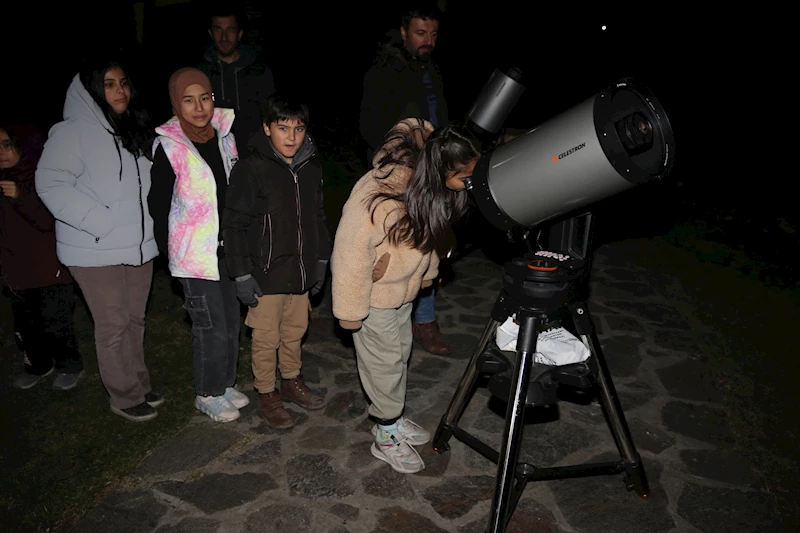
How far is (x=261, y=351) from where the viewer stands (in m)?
3.82

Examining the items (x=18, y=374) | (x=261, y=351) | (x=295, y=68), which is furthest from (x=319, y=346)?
(x=295, y=68)

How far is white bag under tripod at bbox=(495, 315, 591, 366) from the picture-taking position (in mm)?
2854

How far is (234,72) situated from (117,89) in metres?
1.36

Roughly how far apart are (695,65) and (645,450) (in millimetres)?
10310

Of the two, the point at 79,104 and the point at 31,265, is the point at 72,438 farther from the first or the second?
the point at 79,104

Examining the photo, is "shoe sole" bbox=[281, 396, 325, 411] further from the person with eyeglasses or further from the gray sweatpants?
the person with eyeglasses

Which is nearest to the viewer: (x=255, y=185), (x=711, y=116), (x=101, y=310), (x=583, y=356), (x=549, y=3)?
(x=583, y=356)

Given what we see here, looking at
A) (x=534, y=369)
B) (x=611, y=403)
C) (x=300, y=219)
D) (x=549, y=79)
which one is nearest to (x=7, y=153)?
(x=300, y=219)

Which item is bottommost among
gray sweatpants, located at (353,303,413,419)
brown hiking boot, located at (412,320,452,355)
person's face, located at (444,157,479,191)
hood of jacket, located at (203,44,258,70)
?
brown hiking boot, located at (412,320,452,355)

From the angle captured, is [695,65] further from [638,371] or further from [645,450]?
[645,450]

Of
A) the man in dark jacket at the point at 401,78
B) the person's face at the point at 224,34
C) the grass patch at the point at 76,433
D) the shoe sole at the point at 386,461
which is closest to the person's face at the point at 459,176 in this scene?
the man in dark jacket at the point at 401,78

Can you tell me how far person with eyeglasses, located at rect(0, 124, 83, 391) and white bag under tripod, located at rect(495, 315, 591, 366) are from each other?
9.56ft

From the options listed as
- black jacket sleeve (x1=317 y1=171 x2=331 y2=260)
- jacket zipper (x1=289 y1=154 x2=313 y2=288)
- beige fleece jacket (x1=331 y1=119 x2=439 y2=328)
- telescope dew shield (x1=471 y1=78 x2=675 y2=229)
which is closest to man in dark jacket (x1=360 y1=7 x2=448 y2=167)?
black jacket sleeve (x1=317 y1=171 x2=331 y2=260)

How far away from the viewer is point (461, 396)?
3.30 meters
